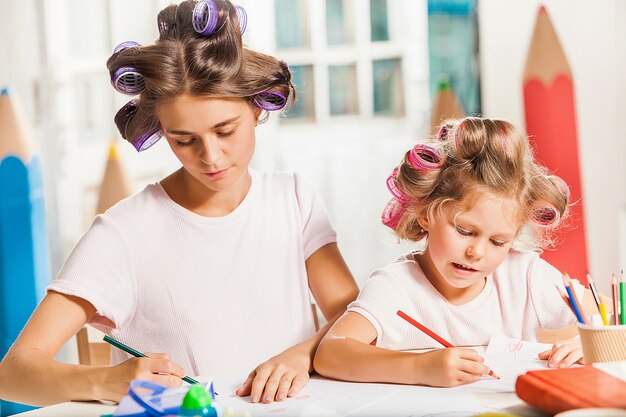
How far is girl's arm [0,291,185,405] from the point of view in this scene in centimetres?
106

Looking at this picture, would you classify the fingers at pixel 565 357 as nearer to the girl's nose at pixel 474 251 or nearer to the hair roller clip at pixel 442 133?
the girl's nose at pixel 474 251

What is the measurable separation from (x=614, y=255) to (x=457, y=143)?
6.96ft

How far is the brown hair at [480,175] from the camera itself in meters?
1.25

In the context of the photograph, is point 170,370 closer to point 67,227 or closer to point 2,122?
point 2,122

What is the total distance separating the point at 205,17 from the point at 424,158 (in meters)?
0.38

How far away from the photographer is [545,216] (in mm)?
1308

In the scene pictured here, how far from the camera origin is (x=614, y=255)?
10.5 ft

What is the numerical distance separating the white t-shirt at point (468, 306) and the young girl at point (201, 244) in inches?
3.9

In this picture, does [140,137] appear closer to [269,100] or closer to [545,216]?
[269,100]

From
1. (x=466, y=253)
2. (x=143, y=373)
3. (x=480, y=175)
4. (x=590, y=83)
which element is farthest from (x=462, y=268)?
(x=590, y=83)

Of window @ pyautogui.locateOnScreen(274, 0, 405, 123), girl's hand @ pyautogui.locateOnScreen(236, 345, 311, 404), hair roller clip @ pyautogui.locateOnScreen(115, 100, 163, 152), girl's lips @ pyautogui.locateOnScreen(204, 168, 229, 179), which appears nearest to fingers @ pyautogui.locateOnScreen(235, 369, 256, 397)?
girl's hand @ pyautogui.locateOnScreen(236, 345, 311, 404)

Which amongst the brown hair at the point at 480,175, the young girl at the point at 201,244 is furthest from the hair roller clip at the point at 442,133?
the young girl at the point at 201,244

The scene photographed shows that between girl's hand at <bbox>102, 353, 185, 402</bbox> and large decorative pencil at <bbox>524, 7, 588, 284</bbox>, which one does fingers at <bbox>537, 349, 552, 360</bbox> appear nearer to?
girl's hand at <bbox>102, 353, 185, 402</bbox>

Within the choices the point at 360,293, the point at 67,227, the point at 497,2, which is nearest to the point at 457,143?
the point at 360,293
